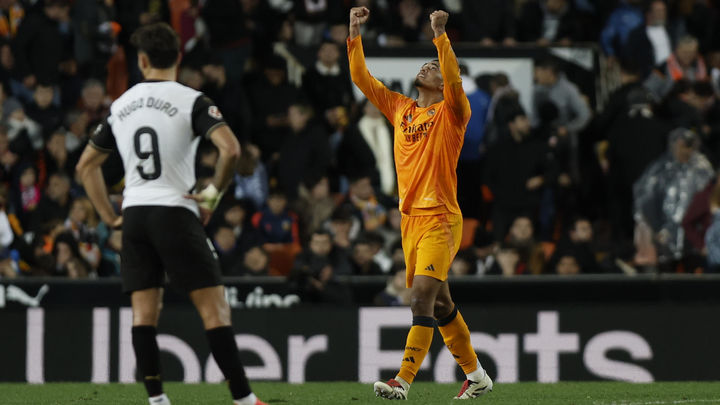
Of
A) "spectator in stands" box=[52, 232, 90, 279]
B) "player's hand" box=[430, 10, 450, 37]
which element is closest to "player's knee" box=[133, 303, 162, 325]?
"player's hand" box=[430, 10, 450, 37]

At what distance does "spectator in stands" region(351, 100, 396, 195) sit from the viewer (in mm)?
15625

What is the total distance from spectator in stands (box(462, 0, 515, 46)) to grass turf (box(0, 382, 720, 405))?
22.3 ft

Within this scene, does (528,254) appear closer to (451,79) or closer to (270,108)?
(270,108)

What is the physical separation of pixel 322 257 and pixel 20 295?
2.84m

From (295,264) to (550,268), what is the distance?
8.44ft

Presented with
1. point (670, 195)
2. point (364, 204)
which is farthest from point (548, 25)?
point (364, 204)

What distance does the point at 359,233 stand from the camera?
47.2 feet

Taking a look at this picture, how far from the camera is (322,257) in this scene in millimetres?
13320

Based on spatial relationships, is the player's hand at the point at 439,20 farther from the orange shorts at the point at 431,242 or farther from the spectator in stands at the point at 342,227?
the spectator in stands at the point at 342,227

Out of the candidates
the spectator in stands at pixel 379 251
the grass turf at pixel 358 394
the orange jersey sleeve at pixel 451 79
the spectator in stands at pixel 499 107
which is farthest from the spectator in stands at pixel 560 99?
the orange jersey sleeve at pixel 451 79

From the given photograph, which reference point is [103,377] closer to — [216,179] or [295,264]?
[295,264]

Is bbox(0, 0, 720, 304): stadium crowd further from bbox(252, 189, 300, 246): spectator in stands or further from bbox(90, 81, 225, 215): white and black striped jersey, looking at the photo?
bbox(90, 81, 225, 215): white and black striped jersey

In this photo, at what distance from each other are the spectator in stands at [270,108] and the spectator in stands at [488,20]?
2462mm

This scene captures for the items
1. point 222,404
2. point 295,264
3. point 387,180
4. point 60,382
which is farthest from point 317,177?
point 222,404
